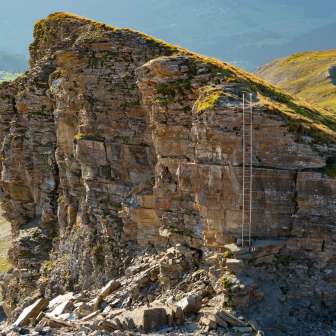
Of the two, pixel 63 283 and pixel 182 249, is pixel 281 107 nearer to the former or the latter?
pixel 182 249

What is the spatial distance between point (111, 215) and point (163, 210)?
8245mm

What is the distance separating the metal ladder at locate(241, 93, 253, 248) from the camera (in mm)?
33344

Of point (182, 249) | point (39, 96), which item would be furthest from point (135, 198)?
point (39, 96)

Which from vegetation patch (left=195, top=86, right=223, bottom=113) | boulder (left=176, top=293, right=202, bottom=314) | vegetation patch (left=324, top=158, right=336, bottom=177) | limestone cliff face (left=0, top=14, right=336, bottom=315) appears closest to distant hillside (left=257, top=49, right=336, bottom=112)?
limestone cliff face (left=0, top=14, right=336, bottom=315)

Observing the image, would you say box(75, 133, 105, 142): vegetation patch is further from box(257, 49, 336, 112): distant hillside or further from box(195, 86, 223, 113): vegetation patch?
box(257, 49, 336, 112): distant hillside

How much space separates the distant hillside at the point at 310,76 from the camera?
430 feet

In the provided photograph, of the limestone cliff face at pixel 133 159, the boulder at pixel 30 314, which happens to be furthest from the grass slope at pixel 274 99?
the boulder at pixel 30 314

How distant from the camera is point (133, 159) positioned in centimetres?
4712

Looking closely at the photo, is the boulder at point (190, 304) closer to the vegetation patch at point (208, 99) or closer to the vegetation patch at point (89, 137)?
the vegetation patch at point (208, 99)

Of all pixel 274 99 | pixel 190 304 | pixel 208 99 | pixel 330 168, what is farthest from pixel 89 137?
pixel 330 168

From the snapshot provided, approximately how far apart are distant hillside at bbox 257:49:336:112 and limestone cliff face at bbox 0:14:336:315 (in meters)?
65.6

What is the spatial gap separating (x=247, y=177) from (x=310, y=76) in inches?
5129

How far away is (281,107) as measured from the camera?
35.8m

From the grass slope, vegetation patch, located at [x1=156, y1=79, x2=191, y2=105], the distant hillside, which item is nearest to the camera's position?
the grass slope
